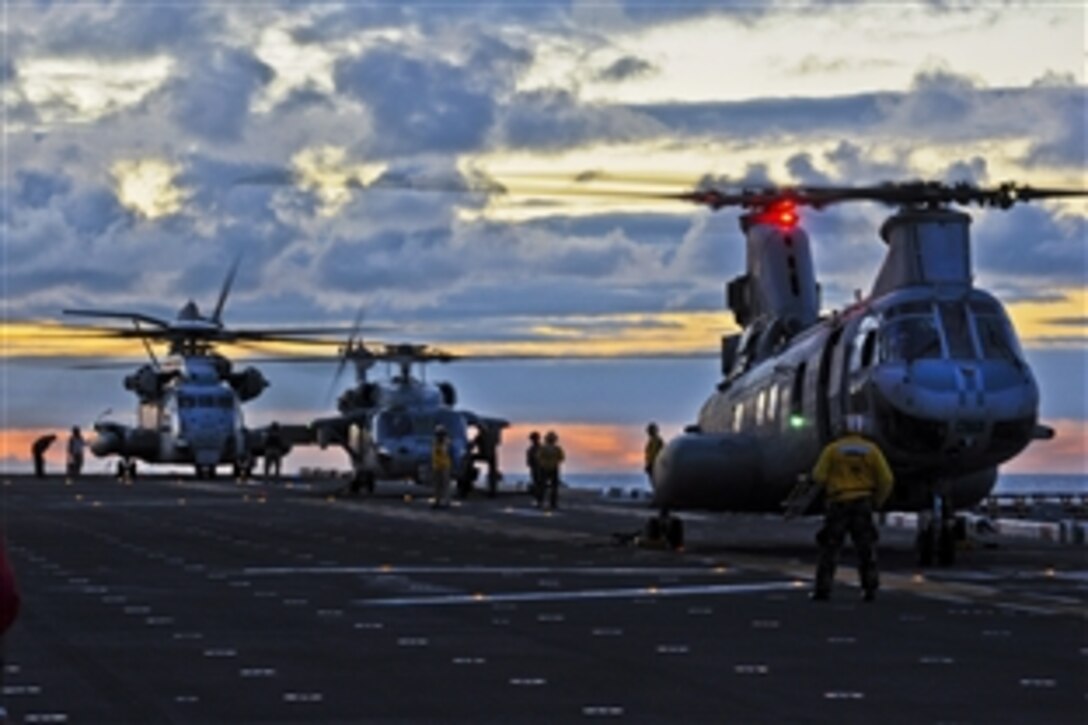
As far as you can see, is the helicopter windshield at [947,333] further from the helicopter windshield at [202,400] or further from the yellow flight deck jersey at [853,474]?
the helicopter windshield at [202,400]

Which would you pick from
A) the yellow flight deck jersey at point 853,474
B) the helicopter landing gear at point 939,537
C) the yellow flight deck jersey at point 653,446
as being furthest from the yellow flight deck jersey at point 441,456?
the yellow flight deck jersey at point 853,474

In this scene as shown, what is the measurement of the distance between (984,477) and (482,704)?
18.4m

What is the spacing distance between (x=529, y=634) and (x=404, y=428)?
51764 millimetres

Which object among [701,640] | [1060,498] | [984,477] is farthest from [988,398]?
[1060,498]

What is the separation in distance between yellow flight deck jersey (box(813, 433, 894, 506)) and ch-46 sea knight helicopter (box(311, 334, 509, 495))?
44.2 metres

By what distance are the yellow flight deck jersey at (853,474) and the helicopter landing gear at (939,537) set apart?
5275 mm

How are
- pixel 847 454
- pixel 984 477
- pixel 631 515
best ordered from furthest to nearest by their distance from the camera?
pixel 631 515 < pixel 984 477 < pixel 847 454

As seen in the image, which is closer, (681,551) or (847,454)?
(847,454)

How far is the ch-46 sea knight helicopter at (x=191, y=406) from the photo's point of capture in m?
90.8

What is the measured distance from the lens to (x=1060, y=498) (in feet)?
227

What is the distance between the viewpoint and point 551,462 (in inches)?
2325

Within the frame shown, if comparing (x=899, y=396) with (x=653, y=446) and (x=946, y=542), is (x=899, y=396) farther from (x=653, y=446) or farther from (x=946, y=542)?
(x=653, y=446)

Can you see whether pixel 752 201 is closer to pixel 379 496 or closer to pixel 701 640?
pixel 701 640

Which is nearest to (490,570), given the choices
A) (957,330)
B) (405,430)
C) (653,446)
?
(957,330)
